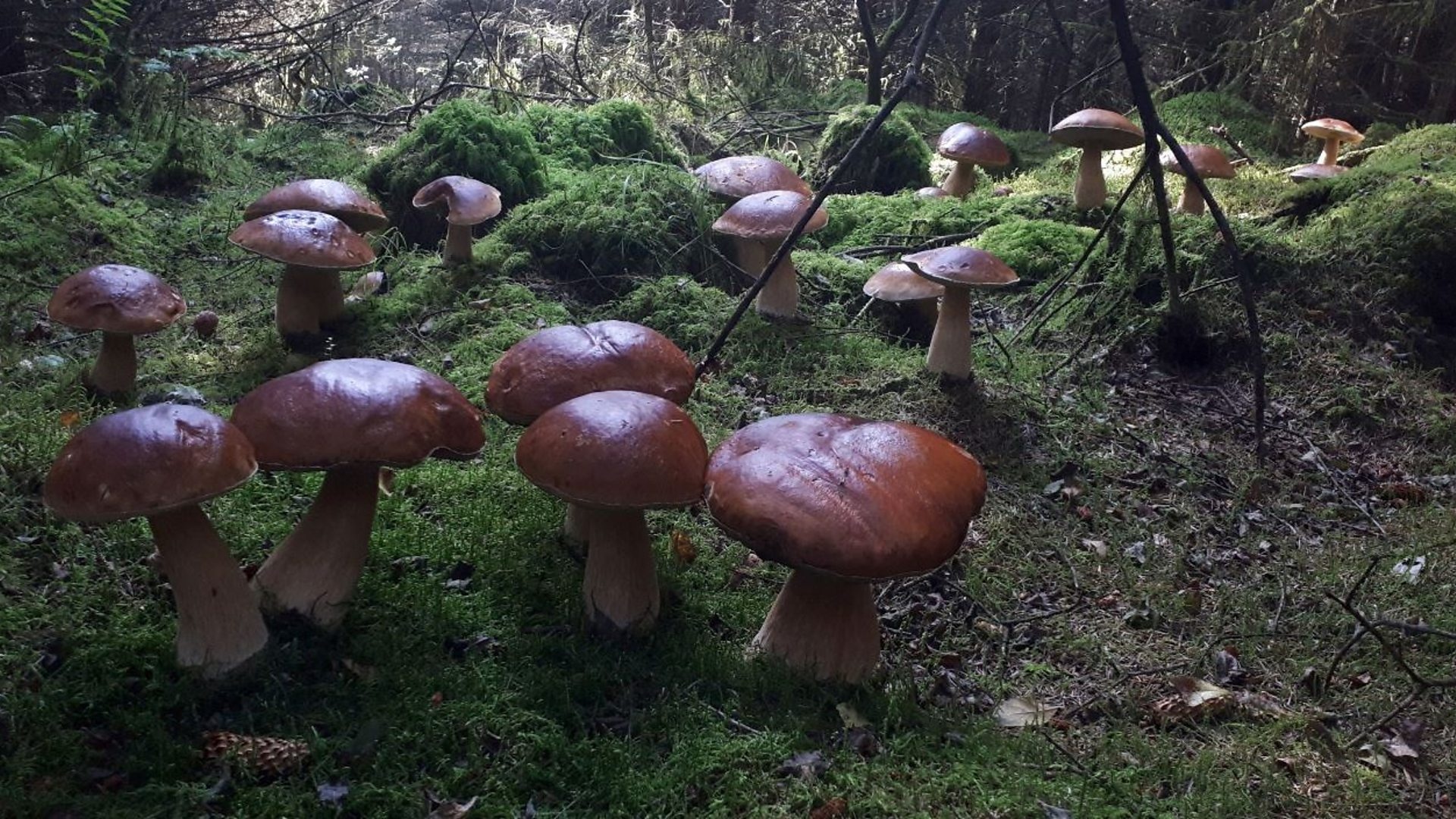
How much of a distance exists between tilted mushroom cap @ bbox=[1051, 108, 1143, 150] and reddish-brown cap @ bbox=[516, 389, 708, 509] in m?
5.92

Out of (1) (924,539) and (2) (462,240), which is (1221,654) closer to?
(1) (924,539)

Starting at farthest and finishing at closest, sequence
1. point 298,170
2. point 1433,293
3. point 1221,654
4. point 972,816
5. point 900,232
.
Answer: point 298,170 → point 900,232 → point 1433,293 → point 1221,654 → point 972,816

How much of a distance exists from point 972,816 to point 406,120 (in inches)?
372

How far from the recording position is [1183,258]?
6312 millimetres

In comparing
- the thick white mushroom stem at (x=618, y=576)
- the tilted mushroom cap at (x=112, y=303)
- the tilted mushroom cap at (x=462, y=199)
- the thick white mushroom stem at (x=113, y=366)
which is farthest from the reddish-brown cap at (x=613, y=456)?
the tilted mushroom cap at (x=462, y=199)

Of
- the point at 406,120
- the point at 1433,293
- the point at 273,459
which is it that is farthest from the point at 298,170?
the point at 1433,293

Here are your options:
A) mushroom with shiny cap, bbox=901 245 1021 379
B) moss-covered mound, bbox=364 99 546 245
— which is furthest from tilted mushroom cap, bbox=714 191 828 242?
moss-covered mound, bbox=364 99 546 245

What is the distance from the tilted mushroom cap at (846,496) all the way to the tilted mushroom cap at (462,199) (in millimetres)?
3935

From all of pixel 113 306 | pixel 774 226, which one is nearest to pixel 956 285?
pixel 774 226

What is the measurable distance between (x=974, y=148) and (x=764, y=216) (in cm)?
342

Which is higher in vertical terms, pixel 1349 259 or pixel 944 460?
pixel 944 460

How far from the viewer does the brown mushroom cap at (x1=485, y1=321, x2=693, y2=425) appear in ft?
11.0

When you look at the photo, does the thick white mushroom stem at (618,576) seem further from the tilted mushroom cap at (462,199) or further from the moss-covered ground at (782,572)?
the tilted mushroom cap at (462,199)

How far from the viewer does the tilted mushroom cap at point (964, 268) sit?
16.9 ft
